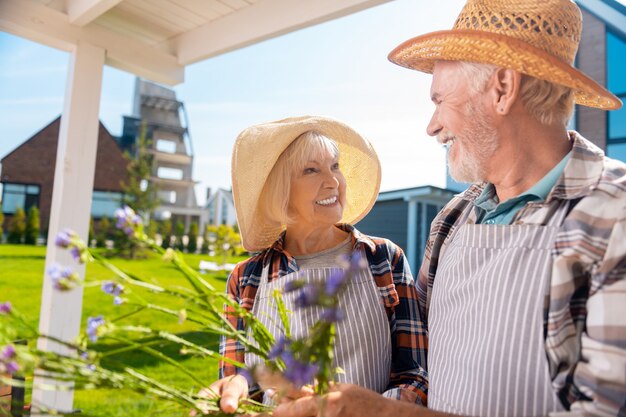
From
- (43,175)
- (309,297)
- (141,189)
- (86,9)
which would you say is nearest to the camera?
(309,297)

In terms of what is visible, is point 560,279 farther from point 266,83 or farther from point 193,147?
point 266,83

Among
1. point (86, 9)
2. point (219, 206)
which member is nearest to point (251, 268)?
point (86, 9)

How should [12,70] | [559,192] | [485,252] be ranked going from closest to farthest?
[559,192]
[485,252]
[12,70]

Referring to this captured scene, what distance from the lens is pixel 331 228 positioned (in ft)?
6.05

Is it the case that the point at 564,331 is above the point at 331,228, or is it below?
below

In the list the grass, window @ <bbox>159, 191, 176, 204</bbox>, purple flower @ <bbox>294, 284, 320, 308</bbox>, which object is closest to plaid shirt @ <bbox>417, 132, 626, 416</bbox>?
purple flower @ <bbox>294, 284, 320, 308</bbox>

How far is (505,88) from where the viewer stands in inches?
50.0

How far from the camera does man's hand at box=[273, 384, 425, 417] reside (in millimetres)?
922

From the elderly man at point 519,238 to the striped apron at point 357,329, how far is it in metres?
0.22

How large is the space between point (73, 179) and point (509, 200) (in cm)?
276

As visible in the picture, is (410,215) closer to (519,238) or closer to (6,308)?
(519,238)

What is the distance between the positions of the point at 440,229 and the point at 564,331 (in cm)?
59

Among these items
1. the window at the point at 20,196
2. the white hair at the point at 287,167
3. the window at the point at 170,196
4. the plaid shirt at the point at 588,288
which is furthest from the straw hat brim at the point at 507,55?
the window at the point at 170,196

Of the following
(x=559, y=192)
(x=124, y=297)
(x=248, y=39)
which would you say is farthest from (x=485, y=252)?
(x=248, y=39)
